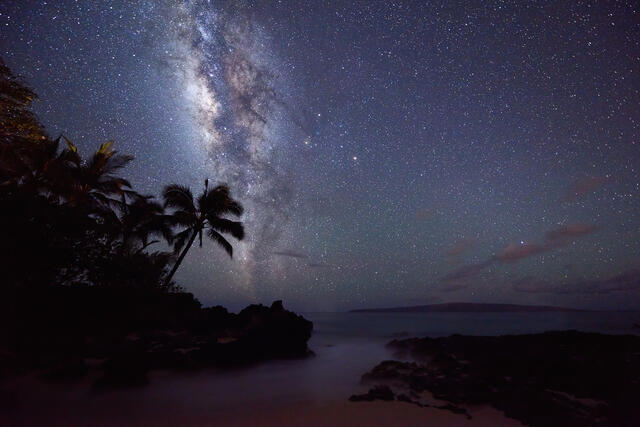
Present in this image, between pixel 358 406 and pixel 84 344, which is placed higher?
pixel 84 344

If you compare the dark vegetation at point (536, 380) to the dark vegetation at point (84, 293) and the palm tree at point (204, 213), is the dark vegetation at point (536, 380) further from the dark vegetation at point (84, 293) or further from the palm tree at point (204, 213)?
the palm tree at point (204, 213)

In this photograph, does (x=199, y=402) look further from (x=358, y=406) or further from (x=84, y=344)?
(x=84, y=344)

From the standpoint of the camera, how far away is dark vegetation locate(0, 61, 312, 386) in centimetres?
910

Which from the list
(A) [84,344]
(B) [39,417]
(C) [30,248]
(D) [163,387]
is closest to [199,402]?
(D) [163,387]

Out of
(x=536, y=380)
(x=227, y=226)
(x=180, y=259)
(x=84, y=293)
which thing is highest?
(x=227, y=226)

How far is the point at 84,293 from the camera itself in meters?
12.5

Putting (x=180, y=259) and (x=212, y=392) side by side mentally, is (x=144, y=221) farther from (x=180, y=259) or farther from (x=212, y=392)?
(x=212, y=392)

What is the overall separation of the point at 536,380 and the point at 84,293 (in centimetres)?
1700

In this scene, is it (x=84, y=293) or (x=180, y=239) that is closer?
(x=84, y=293)

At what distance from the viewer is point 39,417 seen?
589 cm

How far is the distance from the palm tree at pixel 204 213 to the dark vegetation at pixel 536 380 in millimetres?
14818

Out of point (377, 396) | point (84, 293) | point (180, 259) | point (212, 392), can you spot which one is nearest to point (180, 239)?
point (180, 259)

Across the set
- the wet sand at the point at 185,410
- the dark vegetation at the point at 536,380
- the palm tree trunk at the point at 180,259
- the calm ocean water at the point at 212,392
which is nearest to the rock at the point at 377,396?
the dark vegetation at the point at 536,380

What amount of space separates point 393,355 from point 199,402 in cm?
1140
